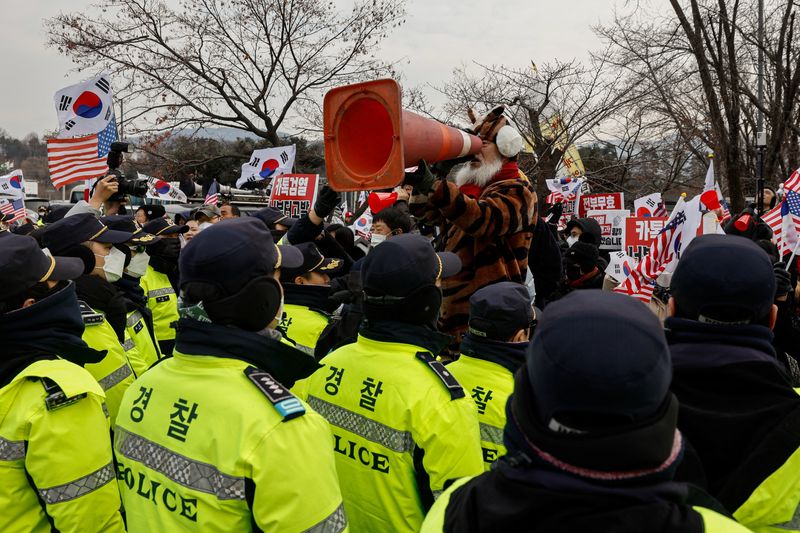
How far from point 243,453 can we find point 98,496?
89cm

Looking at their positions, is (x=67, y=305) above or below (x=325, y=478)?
above

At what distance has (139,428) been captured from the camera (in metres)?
2.03

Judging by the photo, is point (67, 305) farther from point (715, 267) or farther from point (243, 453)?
point (715, 267)

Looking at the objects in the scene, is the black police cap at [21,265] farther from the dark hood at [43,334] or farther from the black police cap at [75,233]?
the black police cap at [75,233]

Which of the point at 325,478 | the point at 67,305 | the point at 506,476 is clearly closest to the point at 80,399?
the point at 67,305

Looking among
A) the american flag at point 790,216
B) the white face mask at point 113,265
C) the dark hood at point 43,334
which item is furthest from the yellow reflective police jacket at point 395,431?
the american flag at point 790,216

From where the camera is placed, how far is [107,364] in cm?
370

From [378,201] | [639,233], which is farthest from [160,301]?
[639,233]

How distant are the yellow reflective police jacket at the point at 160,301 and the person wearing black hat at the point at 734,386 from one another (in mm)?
5122

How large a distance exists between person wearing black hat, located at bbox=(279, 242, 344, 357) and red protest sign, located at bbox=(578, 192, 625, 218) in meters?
8.62

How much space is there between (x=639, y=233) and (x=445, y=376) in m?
6.05

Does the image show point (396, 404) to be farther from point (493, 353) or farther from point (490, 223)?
point (490, 223)

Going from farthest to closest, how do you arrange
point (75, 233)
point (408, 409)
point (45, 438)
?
1. point (75, 233)
2. point (408, 409)
3. point (45, 438)

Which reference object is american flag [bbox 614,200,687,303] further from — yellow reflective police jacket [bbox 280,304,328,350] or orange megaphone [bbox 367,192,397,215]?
orange megaphone [bbox 367,192,397,215]
